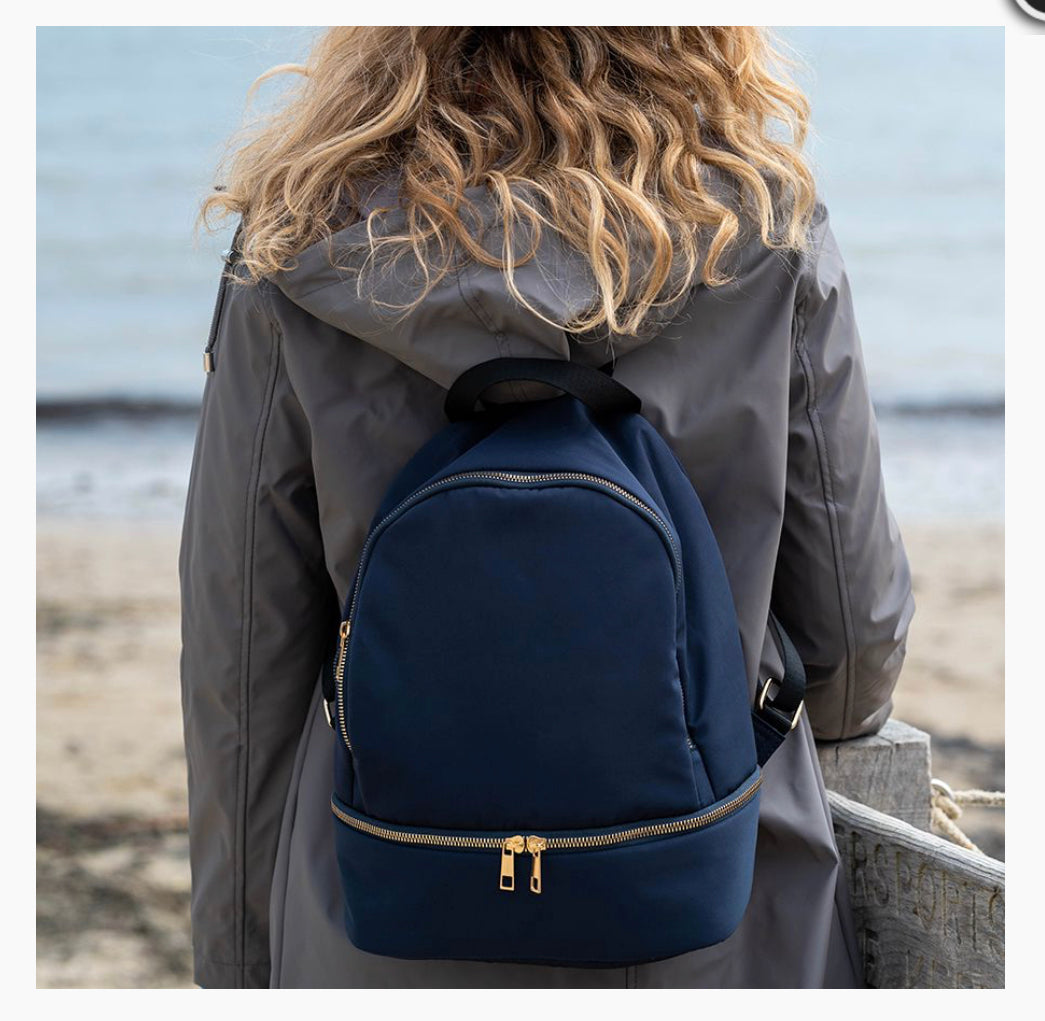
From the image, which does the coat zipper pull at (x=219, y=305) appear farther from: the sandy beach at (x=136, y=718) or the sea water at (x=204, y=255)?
the sea water at (x=204, y=255)

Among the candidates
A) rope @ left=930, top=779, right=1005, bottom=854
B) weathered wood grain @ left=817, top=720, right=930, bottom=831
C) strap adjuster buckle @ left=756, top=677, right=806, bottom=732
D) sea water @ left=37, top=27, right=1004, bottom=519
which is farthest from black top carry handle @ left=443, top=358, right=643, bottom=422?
sea water @ left=37, top=27, right=1004, bottom=519

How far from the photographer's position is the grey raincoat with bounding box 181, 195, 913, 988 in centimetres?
106

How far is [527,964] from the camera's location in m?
1.07

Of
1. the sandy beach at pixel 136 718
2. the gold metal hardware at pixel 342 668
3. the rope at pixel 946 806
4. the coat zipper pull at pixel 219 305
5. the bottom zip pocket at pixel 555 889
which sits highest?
the coat zipper pull at pixel 219 305

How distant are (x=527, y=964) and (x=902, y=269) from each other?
9.99 meters

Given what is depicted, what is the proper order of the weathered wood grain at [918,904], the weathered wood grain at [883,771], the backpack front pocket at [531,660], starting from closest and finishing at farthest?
the backpack front pocket at [531,660], the weathered wood grain at [918,904], the weathered wood grain at [883,771]

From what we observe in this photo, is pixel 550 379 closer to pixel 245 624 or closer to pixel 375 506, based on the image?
pixel 375 506

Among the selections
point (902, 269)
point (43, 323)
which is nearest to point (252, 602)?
point (43, 323)

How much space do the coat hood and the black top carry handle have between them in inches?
0.7

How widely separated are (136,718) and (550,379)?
13.7ft

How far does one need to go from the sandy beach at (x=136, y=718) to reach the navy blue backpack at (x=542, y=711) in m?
2.44

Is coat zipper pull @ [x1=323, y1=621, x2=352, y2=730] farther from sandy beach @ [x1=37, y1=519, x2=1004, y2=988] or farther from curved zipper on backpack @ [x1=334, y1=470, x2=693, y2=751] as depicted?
sandy beach @ [x1=37, y1=519, x2=1004, y2=988]

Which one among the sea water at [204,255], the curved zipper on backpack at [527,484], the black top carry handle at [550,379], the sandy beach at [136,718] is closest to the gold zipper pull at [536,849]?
the curved zipper on backpack at [527,484]

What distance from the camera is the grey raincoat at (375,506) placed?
1062mm
